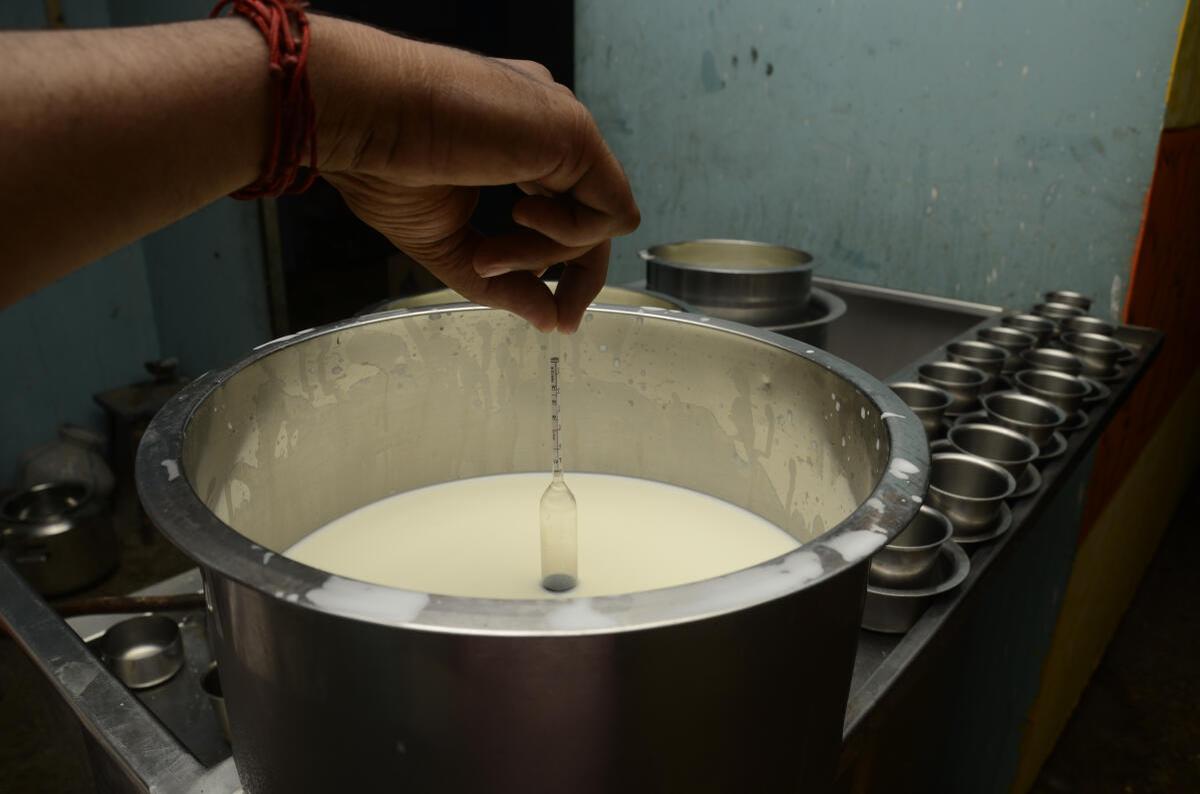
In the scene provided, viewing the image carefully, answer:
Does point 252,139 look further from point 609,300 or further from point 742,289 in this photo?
point 742,289


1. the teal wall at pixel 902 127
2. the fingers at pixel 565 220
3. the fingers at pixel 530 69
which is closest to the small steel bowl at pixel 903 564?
the fingers at pixel 565 220

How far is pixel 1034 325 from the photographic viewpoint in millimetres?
1552

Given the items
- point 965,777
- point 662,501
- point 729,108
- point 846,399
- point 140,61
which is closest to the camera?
point 140,61

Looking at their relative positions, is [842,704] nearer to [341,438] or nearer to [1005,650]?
[341,438]

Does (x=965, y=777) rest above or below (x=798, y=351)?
below

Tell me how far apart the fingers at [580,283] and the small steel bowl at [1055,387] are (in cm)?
85

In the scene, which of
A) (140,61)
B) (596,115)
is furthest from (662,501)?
(596,115)

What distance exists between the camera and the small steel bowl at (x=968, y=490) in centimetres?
93

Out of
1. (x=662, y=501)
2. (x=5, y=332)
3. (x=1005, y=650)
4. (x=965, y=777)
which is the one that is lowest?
(x=965, y=777)

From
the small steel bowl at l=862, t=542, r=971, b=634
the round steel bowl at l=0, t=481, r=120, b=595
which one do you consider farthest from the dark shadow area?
the round steel bowl at l=0, t=481, r=120, b=595

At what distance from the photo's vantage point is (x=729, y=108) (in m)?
2.10

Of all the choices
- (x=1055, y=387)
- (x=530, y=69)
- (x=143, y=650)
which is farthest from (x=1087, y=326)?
(x=143, y=650)

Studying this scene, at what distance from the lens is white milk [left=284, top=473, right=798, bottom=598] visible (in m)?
0.81

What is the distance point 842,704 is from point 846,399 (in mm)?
240
